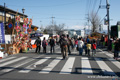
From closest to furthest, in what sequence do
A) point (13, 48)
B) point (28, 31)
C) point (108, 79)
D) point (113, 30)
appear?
point (108, 79) → point (13, 48) → point (28, 31) → point (113, 30)

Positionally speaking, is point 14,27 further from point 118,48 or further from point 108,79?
point 108,79

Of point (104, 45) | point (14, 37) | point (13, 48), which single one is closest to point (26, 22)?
point (14, 37)

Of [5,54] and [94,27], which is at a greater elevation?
[94,27]

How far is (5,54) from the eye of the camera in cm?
1521

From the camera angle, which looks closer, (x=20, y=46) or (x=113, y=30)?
(x=20, y=46)

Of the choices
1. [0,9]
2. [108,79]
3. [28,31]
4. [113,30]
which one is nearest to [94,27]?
[113,30]

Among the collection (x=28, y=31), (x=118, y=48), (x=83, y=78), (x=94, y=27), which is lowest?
(x=83, y=78)

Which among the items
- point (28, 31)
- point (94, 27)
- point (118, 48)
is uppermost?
point (94, 27)

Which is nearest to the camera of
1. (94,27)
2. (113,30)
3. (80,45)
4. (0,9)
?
(80,45)

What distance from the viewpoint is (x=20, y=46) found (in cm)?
1756

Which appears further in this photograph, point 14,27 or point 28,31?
point 28,31

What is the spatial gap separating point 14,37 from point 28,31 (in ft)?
6.98

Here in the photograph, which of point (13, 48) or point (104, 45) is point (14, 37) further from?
point (104, 45)

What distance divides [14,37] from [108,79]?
42.9 feet
